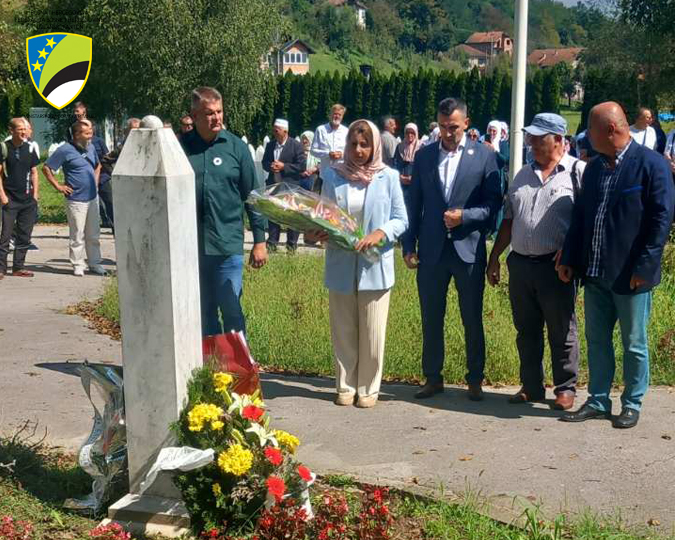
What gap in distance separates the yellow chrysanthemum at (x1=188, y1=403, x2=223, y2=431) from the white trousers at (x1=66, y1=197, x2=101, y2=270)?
888 cm

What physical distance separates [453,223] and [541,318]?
36.7 inches

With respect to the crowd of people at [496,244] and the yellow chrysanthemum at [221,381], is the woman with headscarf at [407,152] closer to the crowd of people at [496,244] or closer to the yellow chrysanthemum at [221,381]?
the crowd of people at [496,244]

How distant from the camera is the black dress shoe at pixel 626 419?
6609 mm

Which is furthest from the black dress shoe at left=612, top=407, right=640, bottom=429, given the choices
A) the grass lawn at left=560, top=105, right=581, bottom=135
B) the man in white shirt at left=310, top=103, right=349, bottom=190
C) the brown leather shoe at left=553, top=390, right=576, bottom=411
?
the grass lawn at left=560, top=105, right=581, bottom=135

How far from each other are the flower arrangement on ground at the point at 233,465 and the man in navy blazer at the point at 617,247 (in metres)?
2.57

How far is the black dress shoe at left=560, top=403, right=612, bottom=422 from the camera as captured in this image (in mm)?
6734

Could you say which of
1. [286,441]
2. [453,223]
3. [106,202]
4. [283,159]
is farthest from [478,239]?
[106,202]

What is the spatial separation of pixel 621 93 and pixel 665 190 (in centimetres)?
3870

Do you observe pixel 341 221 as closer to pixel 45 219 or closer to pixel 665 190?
pixel 665 190

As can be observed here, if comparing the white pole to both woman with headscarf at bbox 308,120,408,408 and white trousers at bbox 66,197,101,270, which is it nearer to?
white trousers at bbox 66,197,101,270

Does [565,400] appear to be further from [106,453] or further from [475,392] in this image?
[106,453]

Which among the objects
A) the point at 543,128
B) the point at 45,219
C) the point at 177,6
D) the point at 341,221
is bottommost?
A: the point at 45,219

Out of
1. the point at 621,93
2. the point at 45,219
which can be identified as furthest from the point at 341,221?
the point at 621,93

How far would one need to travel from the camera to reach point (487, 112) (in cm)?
4978
